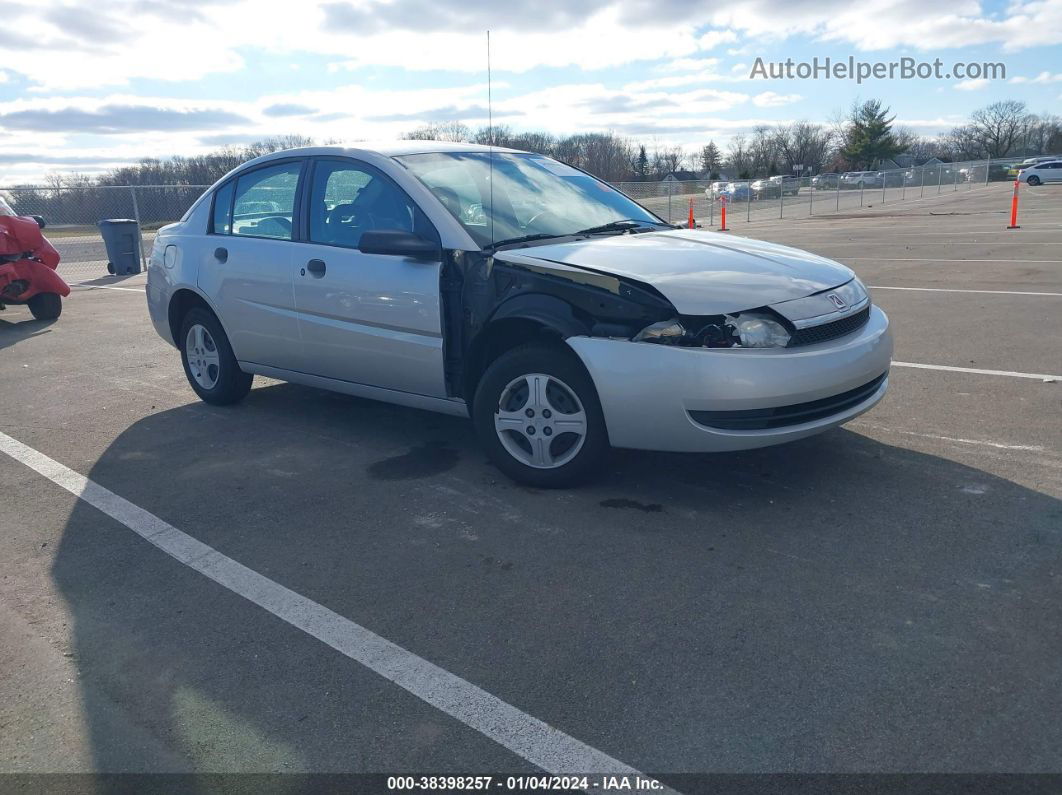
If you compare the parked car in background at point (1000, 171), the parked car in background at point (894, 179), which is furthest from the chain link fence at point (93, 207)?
the parked car in background at point (1000, 171)

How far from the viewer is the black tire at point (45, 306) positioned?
11.1m

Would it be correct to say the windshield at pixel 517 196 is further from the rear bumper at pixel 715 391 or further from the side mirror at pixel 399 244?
the rear bumper at pixel 715 391

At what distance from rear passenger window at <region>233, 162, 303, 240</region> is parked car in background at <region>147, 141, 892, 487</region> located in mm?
14

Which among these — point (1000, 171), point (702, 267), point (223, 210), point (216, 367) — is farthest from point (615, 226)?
point (1000, 171)

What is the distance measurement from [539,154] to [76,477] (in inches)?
136

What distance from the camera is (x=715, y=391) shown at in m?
3.93

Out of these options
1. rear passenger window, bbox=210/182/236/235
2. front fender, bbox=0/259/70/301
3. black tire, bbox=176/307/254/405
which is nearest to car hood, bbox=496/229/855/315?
rear passenger window, bbox=210/182/236/235

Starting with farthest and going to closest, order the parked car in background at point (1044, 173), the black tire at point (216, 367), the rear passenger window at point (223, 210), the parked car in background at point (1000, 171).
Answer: the parked car in background at point (1000, 171)
the parked car in background at point (1044, 173)
the black tire at point (216, 367)
the rear passenger window at point (223, 210)

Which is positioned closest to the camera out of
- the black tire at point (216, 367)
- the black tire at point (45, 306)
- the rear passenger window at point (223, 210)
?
the rear passenger window at point (223, 210)

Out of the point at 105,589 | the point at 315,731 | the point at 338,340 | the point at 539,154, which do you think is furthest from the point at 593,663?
the point at 539,154

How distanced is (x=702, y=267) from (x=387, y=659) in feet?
7.82

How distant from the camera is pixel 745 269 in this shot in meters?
4.36

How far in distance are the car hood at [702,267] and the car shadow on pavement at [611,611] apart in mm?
954

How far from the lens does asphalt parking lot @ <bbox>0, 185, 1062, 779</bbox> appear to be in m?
2.58
